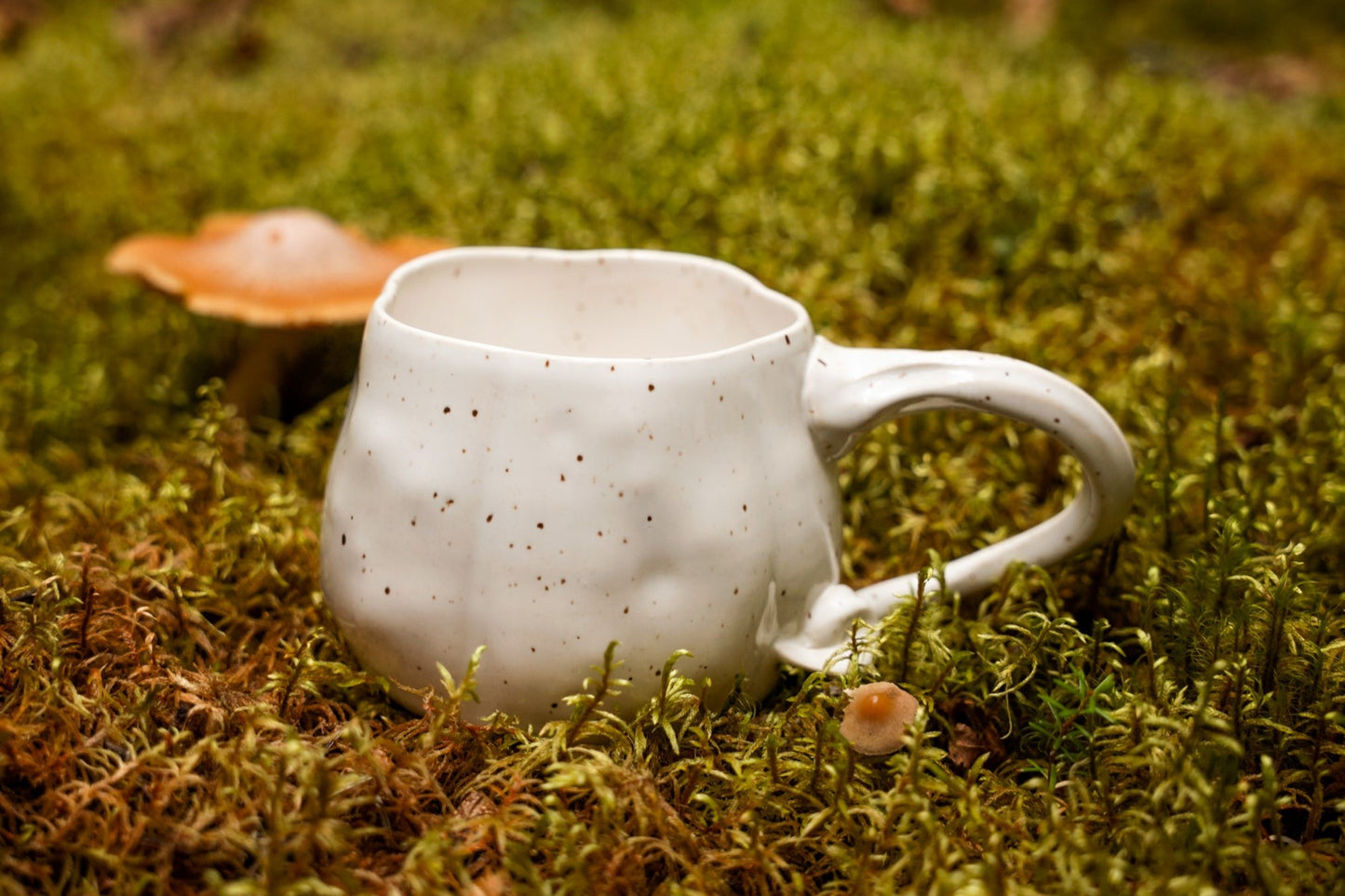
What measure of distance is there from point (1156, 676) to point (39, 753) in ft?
3.20

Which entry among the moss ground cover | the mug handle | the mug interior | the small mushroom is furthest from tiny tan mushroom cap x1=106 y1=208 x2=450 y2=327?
the mug handle

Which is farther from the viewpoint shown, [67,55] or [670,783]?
[67,55]

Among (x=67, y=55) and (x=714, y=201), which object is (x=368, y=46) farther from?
(x=714, y=201)

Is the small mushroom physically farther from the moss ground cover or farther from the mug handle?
the mug handle

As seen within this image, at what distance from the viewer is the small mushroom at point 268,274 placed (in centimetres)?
147

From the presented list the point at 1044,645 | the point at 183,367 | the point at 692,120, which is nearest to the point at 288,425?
the point at 183,367

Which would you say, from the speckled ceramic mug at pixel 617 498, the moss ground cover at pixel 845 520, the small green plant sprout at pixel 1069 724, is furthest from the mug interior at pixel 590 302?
the small green plant sprout at pixel 1069 724

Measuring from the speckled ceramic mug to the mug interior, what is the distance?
0.45 feet

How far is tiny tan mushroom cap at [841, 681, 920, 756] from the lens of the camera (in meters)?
0.86

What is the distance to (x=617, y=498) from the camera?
33.5 inches

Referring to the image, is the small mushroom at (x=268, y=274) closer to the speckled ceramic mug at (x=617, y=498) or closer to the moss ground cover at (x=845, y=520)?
the moss ground cover at (x=845, y=520)

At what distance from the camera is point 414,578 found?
0.89 metres

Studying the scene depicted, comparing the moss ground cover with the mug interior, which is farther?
the mug interior

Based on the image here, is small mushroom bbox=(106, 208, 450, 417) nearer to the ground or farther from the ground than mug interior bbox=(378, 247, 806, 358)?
nearer to the ground
